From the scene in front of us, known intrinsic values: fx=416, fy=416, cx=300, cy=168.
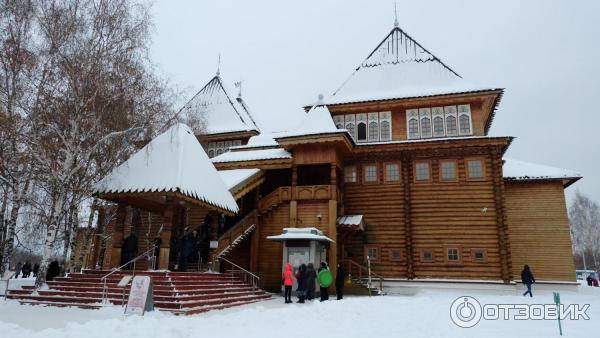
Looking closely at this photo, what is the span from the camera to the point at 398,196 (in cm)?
2277

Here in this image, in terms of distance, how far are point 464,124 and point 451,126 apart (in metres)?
0.68

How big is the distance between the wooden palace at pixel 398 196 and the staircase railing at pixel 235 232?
0.28 feet

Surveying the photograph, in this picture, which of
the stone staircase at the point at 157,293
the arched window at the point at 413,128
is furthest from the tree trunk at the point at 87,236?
the arched window at the point at 413,128

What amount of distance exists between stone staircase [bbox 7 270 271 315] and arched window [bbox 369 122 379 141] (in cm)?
1292

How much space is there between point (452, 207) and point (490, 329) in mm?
13612

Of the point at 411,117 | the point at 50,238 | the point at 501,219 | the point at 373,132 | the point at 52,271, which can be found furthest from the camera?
the point at 373,132

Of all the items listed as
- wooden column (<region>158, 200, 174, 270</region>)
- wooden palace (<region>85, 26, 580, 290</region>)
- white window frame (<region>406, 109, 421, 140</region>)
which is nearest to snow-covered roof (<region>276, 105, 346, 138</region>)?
wooden palace (<region>85, 26, 580, 290</region>)

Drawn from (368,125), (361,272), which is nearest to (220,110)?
(368,125)

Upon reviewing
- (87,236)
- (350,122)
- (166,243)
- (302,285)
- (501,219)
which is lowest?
(302,285)

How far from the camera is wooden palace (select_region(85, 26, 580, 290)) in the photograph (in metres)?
21.0

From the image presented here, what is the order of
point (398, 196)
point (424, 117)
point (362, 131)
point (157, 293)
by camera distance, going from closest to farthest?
point (157, 293), point (398, 196), point (424, 117), point (362, 131)

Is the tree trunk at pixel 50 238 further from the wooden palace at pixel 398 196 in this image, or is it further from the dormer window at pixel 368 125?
the dormer window at pixel 368 125

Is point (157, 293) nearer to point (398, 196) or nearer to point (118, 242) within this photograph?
point (118, 242)

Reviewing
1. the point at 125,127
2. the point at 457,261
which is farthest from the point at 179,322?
the point at 457,261
